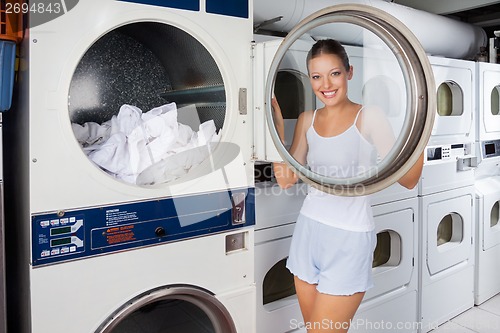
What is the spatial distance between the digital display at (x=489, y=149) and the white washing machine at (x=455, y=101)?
18 cm

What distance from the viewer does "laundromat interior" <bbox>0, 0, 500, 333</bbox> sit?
143 centimetres

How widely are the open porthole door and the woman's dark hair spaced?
4 centimetres

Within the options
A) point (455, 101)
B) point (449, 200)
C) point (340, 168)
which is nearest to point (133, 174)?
point (340, 168)

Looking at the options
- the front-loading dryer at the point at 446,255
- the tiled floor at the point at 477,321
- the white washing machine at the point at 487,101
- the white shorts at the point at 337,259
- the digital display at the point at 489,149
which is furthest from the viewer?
the digital display at the point at 489,149

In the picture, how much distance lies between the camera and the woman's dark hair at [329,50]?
1.77 meters

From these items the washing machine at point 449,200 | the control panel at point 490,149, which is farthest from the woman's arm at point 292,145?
the control panel at point 490,149

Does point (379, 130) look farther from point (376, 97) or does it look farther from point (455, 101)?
point (455, 101)

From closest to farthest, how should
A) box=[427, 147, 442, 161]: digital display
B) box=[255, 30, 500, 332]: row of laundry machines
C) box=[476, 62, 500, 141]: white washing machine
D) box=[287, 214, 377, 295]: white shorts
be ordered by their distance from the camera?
box=[287, 214, 377, 295]: white shorts
box=[255, 30, 500, 332]: row of laundry machines
box=[427, 147, 442, 161]: digital display
box=[476, 62, 500, 141]: white washing machine

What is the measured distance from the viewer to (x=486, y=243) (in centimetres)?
351

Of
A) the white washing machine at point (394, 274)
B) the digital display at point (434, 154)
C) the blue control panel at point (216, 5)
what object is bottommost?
the white washing machine at point (394, 274)

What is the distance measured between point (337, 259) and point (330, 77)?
750mm

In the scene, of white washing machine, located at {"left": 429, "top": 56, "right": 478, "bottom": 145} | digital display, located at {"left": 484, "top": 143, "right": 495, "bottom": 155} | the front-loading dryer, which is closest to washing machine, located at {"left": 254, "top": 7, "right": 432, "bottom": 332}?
the front-loading dryer

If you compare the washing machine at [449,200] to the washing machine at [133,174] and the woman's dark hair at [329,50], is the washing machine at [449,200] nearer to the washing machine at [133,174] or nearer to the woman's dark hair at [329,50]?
the woman's dark hair at [329,50]

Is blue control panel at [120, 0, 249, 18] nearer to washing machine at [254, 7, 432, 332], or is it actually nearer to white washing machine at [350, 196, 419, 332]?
washing machine at [254, 7, 432, 332]
